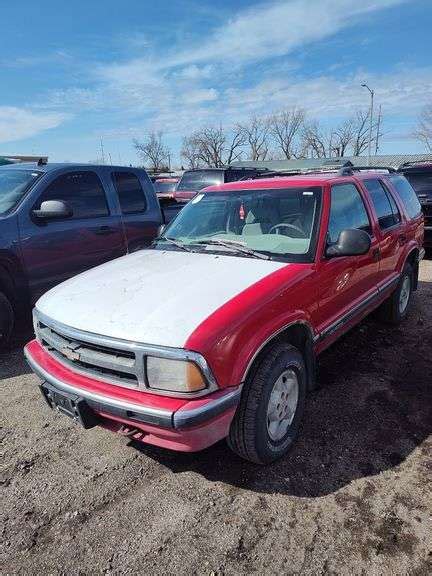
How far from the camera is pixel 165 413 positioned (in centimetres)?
217

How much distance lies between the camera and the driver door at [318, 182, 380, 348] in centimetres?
Answer: 324

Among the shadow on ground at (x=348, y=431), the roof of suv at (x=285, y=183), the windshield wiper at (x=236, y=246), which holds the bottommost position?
the shadow on ground at (x=348, y=431)

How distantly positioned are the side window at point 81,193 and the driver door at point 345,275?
123 inches

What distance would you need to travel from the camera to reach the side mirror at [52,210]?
4.55m

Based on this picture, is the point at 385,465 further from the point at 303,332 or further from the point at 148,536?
the point at 148,536

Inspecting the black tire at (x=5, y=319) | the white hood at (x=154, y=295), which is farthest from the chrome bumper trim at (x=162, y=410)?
the black tire at (x=5, y=319)

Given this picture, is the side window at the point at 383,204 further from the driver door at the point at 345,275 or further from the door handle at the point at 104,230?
the door handle at the point at 104,230

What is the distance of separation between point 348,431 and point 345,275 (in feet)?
4.00

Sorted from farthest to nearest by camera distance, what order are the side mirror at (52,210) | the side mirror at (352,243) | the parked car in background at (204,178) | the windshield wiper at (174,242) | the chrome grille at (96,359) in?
the parked car in background at (204,178) → the side mirror at (52,210) → the windshield wiper at (174,242) → the side mirror at (352,243) → the chrome grille at (96,359)

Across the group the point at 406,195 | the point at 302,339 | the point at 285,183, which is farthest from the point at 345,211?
the point at 406,195

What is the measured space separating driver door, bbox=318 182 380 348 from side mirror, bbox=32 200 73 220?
283 cm

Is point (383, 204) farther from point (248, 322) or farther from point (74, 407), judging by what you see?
point (74, 407)

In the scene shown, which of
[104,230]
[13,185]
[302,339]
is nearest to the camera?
[302,339]

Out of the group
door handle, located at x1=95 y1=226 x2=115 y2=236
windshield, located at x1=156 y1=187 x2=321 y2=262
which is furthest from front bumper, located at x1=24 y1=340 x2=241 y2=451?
door handle, located at x1=95 y1=226 x2=115 y2=236
